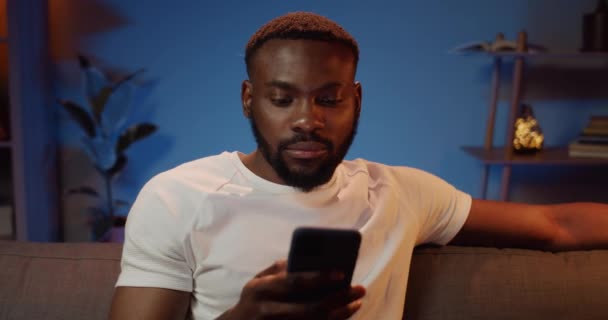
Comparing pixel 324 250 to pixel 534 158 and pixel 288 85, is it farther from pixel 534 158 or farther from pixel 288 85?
pixel 534 158

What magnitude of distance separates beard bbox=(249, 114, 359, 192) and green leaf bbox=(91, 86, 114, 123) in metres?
1.72

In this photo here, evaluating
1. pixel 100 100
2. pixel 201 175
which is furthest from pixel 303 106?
pixel 100 100

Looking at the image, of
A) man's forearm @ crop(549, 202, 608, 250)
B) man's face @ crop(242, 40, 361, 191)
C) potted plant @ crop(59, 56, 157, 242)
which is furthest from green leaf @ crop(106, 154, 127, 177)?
man's forearm @ crop(549, 202, 608, 250)

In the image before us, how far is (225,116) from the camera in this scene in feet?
9.45

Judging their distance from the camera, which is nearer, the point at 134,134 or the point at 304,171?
the point at 304,171

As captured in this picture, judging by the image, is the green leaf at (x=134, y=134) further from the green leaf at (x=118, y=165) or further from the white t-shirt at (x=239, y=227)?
the white t-shirt at (x=239, y=227)

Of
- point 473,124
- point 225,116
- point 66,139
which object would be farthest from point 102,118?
point 473,124

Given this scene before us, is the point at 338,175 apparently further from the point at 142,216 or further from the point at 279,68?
the point at 142,216

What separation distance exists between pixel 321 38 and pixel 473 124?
1949 millimetres

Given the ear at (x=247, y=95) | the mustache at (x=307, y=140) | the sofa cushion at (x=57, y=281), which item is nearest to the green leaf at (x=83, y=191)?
the sofa cushion at (x=57, y=281)

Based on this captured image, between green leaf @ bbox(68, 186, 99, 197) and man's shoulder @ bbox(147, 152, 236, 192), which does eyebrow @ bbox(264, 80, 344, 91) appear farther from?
green leaf @ bbox(68, 186, 99, 197)

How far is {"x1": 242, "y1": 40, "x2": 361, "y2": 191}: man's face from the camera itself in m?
1.04

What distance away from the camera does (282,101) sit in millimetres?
1050

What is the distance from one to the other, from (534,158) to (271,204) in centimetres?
172
